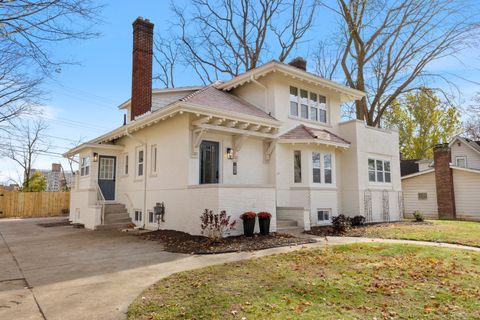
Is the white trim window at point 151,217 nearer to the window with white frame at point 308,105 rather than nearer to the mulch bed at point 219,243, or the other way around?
the mulch bed at point 219,243

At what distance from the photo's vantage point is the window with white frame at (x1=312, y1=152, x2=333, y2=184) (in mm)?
13070

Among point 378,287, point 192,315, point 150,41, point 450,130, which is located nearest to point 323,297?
point 378,287

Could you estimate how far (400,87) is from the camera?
21.4m

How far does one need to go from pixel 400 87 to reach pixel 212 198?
1814 cm

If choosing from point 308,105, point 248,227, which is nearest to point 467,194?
point 308,105

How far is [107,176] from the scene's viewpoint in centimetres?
1470

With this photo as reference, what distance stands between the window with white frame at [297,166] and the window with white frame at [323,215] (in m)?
1.59

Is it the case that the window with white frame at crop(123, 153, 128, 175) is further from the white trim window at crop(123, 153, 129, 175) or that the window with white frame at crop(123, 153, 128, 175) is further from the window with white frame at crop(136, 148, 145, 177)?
the window with white frame at crop(136, 148, 145, 177)

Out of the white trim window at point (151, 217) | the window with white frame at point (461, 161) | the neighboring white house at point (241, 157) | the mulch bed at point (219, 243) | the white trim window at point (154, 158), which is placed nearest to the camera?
the mulch bed at point (219, 243)

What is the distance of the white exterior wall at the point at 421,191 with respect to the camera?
21.9m

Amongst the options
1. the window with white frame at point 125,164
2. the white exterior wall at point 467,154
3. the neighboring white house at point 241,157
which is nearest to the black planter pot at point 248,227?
the neighboring white house at point 241,157

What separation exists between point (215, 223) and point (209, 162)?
3.05 meters

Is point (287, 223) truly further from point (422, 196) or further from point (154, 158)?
point (422, 196)

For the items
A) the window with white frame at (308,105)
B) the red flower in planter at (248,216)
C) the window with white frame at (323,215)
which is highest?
the window with white frame at (308,105)
